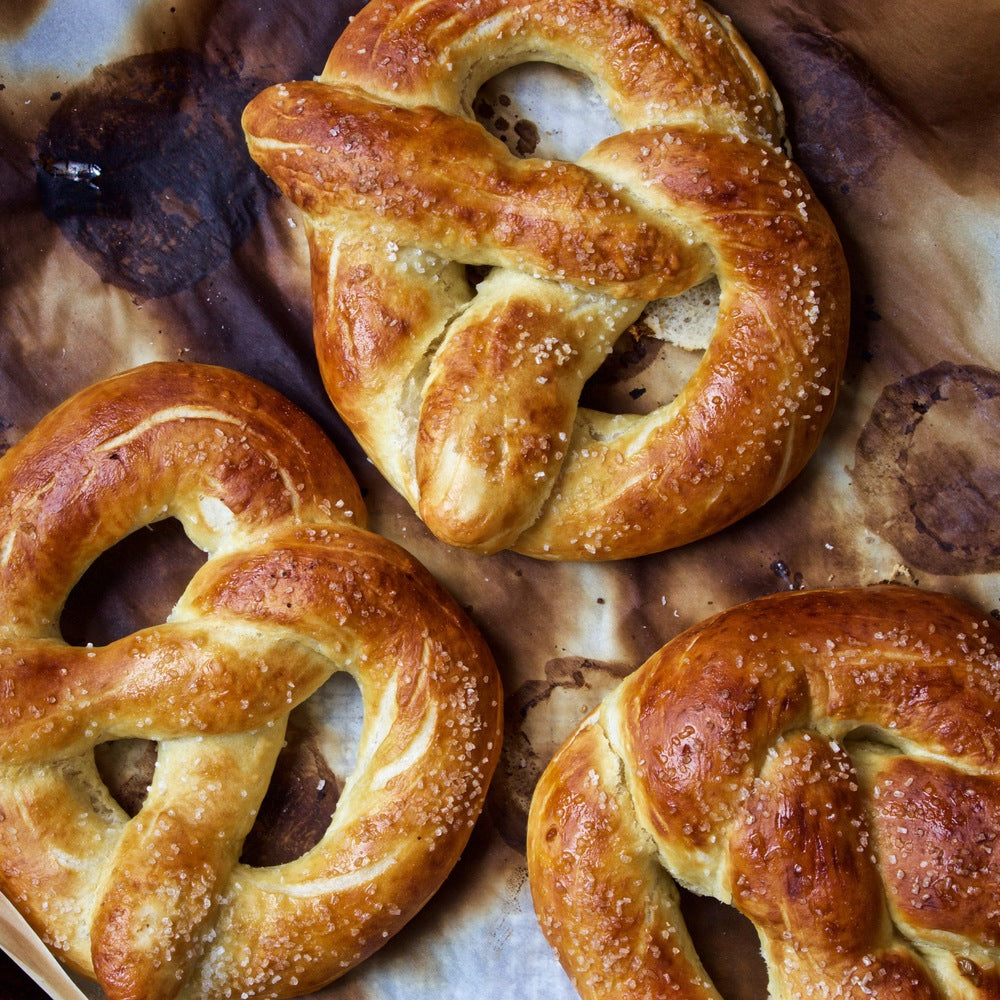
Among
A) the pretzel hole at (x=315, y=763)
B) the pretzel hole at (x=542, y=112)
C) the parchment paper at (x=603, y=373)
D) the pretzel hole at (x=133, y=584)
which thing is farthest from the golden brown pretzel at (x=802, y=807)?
the pretzel hole at (x=542, y=112)

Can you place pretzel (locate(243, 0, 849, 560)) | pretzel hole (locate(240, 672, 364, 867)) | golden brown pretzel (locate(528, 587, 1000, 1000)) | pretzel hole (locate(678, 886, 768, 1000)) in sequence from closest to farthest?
golden brown pretzel (locate(528, 587, 1000, 1000)) → pretzel (locate(243, 0, 849, 560)) → pretzel hole (locate(678, 886, 768, 1000)) → pretzel hole (locate(240, 672, 364, 867))

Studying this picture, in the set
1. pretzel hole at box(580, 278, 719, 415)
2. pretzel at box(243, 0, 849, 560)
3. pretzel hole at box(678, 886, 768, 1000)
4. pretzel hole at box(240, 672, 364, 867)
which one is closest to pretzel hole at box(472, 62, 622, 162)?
pretzel at box(243, 0, 849, 560)

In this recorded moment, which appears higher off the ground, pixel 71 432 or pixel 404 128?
pixel 404 128

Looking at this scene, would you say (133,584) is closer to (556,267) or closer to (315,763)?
(315,763)

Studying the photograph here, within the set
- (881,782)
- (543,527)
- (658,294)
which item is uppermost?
(658,294)

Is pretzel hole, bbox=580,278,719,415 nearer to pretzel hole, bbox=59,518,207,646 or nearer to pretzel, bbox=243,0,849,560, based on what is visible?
pretzel, bbox=243,0,849,560

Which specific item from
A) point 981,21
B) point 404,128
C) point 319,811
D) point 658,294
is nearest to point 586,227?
point 658,294

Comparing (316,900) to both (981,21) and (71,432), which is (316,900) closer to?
(71,432)
